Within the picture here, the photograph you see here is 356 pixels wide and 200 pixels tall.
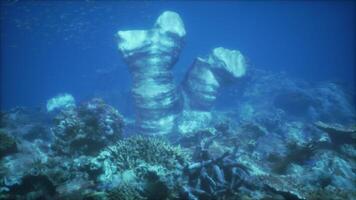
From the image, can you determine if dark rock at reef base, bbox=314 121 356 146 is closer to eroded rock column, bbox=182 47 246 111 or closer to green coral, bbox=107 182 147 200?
eroded rock column, bbox=182 47 246 111

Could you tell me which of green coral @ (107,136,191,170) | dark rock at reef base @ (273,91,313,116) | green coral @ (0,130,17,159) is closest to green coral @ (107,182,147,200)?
green coral @ (107,136,191,170)

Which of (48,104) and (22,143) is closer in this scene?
(22,143)

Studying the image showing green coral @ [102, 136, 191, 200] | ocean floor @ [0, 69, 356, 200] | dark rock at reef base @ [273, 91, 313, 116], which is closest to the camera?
green coral @ [102, 136, 191, 200]

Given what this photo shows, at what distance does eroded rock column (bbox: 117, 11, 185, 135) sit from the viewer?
14633 millimetres

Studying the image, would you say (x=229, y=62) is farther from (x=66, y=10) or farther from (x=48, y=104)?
(x=66, y=10)

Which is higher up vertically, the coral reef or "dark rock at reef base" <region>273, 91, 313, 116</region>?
"dark rock at reef base" <region>273, 91, 313, 116</region>

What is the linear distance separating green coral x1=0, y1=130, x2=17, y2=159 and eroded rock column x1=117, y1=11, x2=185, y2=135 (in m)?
6.77

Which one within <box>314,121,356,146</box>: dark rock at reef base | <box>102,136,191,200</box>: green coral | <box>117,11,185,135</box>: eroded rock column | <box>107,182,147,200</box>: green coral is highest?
<box>117,11,185,135</box>: eroded rock column

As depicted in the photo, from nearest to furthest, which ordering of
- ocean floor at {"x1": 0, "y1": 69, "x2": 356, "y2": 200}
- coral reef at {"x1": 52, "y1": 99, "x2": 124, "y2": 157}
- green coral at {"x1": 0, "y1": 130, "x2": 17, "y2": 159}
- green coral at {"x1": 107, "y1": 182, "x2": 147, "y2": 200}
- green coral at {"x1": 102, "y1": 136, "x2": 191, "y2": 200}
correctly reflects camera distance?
1. green coral at {"x1": 107, "y1": 182, "x2": 147, "y2": 200}
2. green coral at {"x1": 102, "y1": 136, "x2": 191, "y2": 200}
3. ocean floor at {"x1": 0, "y1": 69, "x2": 356, "y2": 200}
4. coral reef at {"x1": 52, "y1": 99, "x2": 124, "y2": 157}
5. green coral at {"x1": 0, "y1": 130, "x2": 17, "y2": 159}

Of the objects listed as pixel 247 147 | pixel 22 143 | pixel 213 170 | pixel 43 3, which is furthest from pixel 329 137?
pixel 43 3

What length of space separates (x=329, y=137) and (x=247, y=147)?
340 centimetres

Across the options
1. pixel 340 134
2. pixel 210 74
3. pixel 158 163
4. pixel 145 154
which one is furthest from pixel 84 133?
pixel 210 74

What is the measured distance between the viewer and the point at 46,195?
5.86 meters

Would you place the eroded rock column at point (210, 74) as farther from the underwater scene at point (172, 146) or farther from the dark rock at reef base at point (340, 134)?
the dark rock at reef base at point (340, 134)
